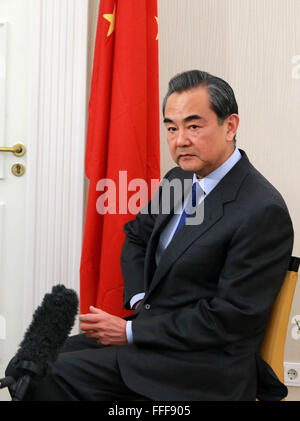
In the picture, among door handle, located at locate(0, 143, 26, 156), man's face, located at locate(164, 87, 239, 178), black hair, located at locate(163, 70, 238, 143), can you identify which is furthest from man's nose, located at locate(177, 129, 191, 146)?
door handle, located at locate(0, 143, 26, 156)

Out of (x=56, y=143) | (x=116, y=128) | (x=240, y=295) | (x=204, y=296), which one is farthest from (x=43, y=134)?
(x=240, y=295)

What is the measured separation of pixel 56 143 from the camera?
90.7 inches

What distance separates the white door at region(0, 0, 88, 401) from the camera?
229 centimetres

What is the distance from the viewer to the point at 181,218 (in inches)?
62.4

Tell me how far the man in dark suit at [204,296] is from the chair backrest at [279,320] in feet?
0.11

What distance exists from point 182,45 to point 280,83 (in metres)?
0.51

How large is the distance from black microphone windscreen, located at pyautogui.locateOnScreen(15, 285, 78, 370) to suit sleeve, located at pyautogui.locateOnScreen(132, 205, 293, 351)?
1.07 feet

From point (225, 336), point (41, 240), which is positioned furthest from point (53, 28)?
point (225, 336)

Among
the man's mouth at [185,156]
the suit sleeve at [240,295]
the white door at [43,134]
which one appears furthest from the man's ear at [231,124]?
the white door at [43,134]

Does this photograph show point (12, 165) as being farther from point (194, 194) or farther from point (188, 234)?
point (188, 234)

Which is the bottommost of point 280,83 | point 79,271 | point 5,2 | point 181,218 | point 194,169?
point 79,271

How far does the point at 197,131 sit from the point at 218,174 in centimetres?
15

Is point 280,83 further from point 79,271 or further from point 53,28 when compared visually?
point 79,271
